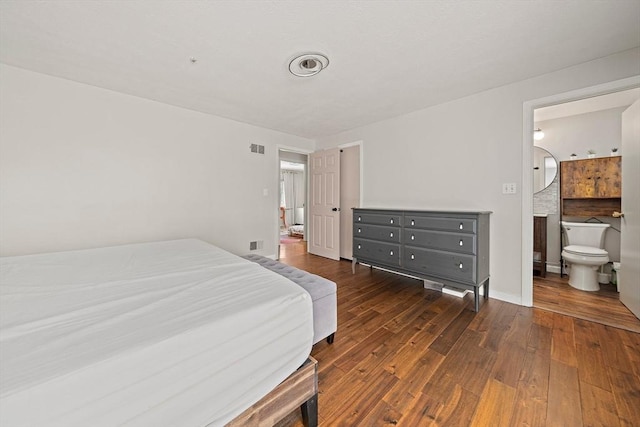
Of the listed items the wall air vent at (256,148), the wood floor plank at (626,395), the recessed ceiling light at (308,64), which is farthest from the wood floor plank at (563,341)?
the wall air vent at (256,148)

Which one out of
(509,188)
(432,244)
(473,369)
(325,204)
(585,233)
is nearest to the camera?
(473,369)

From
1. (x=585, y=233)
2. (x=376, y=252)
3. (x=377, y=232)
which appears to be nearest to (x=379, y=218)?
(x=377, y=232)

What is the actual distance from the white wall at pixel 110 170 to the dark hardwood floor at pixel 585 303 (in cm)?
389

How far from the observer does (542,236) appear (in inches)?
129

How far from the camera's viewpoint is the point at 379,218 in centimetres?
320

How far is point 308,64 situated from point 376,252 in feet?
7.59

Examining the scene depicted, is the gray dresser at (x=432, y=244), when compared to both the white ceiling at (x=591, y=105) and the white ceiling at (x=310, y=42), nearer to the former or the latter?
the white ceiling at (x=310, y=42)

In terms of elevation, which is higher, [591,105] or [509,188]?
[591,105]

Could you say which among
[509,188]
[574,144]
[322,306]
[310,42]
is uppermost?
[310,42]

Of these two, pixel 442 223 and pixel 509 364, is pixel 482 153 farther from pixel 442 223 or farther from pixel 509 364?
pixel 509 364

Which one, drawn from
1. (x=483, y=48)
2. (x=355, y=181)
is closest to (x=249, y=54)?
(x=483, y=48)

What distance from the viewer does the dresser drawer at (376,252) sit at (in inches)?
119

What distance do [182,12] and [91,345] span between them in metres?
1.93

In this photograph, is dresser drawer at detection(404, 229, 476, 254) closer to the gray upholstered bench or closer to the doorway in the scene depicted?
the gray upholstered bench
